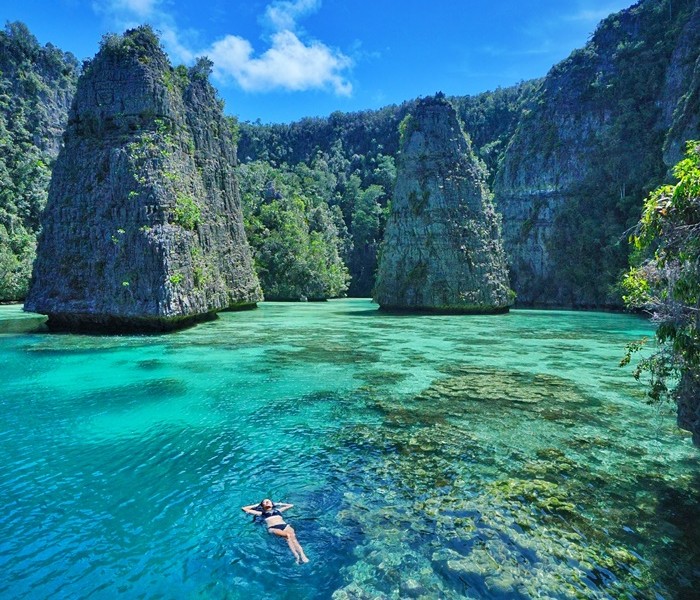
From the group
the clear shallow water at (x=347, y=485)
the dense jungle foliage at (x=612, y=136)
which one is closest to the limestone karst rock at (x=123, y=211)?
the clear shallow water at (x=347, y=485)


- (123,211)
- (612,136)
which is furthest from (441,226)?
(612,136)

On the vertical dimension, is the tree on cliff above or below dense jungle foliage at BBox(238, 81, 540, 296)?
below

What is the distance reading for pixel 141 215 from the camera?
68.0 feet

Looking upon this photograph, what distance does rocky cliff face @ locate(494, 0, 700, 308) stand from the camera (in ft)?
148

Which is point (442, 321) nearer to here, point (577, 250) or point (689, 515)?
point (689, 515)

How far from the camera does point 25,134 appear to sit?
2482 inches

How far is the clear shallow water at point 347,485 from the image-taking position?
4438mm

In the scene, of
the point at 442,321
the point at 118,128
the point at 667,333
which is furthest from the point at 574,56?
the point at 667,333

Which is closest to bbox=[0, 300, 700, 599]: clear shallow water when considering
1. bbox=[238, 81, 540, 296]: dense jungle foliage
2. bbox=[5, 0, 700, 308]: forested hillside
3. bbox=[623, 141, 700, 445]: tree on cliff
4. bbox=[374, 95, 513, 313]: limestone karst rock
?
bbox=[623, 141, 700, 445]: tree on cliff

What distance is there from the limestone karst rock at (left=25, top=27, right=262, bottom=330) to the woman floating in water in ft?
54.4

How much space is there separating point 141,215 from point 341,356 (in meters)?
12.0

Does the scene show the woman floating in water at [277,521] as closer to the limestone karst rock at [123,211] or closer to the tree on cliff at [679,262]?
the tree on cliff at [679,262]

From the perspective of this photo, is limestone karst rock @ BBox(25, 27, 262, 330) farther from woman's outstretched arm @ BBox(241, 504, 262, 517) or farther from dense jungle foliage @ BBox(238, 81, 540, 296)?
dense jungle foliage @ BBox(238, 81, 540, 296)

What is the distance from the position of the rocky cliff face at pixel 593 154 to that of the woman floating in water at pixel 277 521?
143 ft
